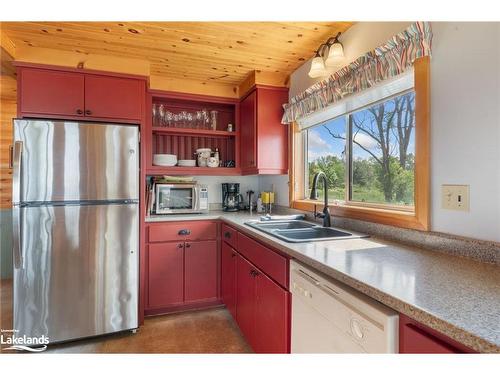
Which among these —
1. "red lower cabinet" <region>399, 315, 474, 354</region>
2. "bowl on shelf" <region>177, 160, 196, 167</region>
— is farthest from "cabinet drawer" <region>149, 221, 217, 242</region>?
"red lower cabinet" <region>399, 315, 474, 354</region>

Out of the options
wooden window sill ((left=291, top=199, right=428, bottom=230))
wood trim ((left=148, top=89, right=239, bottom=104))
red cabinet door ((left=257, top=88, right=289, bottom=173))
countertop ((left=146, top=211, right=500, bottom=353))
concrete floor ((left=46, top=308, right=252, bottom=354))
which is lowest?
concrete floor ((left=46, top=308, right=252, bottom=354))

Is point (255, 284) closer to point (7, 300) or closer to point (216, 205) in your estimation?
point (216, 205)

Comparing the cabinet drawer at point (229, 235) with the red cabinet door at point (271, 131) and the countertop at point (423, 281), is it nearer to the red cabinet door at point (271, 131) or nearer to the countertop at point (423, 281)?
the red cabinet door at point (271, 131)

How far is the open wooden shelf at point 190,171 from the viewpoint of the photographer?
8.66 feet

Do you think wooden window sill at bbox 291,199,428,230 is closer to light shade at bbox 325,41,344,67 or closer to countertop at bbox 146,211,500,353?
countertop at bbox 146,211,500,353

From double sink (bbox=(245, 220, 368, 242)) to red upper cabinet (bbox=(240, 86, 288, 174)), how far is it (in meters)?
0.57

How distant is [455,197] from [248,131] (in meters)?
1.86

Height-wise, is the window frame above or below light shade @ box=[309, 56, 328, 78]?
below

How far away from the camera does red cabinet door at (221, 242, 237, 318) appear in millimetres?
2223

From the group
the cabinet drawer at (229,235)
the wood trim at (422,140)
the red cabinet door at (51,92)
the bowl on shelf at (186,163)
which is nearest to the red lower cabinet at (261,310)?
the cabinet drawer at (229,235)

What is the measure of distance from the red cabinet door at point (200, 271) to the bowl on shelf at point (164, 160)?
780mm

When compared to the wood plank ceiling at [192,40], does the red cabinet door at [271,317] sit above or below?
below

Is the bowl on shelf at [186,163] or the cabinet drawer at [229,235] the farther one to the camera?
the bowl on shelf at [186,163]
